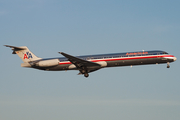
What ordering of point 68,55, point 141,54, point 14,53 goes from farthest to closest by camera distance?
point 14,53, point 141,54, point 68,55

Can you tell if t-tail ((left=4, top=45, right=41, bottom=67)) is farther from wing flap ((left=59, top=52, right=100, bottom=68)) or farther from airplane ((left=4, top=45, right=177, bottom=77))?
wing flap ((left=59, top=52, right=100, bottom=68))

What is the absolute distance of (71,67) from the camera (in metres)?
41.3

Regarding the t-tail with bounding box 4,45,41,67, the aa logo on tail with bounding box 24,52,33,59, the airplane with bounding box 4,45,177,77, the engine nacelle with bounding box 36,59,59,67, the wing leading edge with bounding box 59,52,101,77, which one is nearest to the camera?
the wing leading edge with bounding box 59,52,101,77

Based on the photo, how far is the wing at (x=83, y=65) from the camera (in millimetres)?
38869

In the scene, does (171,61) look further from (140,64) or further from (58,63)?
(58,63)

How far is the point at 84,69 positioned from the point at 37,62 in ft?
26.2

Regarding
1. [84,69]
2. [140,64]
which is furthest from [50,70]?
[140,64]

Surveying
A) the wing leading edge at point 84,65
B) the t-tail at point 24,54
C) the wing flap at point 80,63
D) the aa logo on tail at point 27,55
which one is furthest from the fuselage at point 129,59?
the aa logo on tail at point 27,55

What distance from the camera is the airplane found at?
39781 millimetres

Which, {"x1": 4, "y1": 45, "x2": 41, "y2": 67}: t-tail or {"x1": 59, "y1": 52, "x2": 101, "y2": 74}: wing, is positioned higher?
{"x1": 4, "y1": 45, "x2": 41, "y2": 67}: t-tail

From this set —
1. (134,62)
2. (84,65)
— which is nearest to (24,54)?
(84,65)

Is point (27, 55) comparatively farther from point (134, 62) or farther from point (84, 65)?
point (134, 62)

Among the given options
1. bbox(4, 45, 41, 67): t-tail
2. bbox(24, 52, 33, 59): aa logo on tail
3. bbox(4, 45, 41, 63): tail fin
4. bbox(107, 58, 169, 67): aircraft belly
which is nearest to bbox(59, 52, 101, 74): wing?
bbox(107, 58, 169, 67): aircraft belly

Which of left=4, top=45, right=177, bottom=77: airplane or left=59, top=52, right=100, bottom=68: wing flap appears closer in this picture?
left=59, top=52, right=100, bottom=68: wing flap
